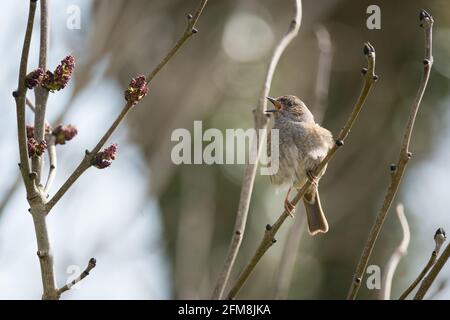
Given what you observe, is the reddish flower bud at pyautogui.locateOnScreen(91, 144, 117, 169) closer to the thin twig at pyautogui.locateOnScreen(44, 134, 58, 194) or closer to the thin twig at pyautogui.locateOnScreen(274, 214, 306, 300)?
the thin twig at pyautogui.locateOnScreen(44, 134, 58, 194)

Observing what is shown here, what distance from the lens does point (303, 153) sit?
498 cm

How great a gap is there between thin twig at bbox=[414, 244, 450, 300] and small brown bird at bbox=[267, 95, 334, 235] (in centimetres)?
228

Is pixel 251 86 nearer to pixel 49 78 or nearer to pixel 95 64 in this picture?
pixel 95 64

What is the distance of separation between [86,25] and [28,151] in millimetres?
2847

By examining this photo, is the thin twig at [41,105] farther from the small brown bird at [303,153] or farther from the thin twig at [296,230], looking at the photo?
the small brown bird at [303,153]

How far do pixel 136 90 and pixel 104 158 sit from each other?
0.85 feet

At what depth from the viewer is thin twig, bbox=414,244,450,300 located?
247cm

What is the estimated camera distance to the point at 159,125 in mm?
8992

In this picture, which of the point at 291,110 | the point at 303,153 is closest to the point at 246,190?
the point at 303,153

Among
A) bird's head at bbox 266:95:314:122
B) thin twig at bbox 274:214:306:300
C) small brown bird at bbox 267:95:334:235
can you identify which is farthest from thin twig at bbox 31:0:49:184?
bird's head at bbox 266:95:314:122

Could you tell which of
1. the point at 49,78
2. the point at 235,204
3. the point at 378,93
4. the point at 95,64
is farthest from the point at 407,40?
the point at 49,78

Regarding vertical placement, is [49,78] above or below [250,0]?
below

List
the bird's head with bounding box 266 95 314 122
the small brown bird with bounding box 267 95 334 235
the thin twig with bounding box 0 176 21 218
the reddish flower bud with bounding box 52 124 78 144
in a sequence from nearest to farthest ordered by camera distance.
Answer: the reddish flower bud with bounding box 52 124 78 144, the thin twig with bounding box 0 176 21 218, the small brown bird with bounding box 267 95 334 235, the bird's head with bounding box 266 95 314 122

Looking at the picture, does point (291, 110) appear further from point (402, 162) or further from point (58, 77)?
point (58, 77)
